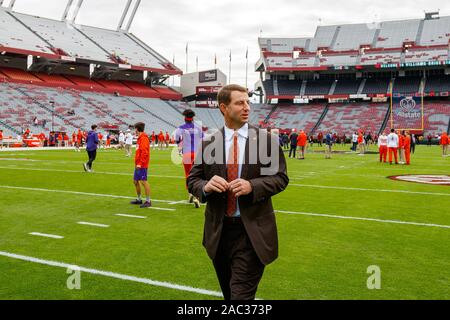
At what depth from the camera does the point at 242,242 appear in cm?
297

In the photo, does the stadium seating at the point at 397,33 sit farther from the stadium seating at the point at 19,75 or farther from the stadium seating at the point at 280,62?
the stadium seating at the point at 19,75

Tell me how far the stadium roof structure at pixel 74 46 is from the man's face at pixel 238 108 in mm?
50864

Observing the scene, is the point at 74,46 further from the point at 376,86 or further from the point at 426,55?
the point at 426,55

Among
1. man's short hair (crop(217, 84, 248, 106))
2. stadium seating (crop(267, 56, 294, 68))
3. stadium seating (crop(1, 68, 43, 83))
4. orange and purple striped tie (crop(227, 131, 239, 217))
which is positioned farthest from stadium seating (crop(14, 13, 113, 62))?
orange and purple striped tie (crop(227, 131, 239, 217))

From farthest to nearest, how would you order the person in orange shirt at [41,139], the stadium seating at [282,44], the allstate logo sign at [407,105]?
the stadium seating at [282,44] → the allstate logo sign at [407,105] → the person in orange shirt at [41,139]

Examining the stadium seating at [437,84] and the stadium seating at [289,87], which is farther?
the stadium seating at [289,87]

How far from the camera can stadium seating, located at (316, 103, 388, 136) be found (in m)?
56.7

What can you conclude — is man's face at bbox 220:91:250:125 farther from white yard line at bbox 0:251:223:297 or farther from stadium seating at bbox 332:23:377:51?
stadium seating at bbox 332:23:377:51

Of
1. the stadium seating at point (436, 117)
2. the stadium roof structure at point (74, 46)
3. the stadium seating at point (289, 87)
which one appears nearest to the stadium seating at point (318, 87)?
the stadium seating at point (289, 87)

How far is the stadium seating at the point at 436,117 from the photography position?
52656 mm

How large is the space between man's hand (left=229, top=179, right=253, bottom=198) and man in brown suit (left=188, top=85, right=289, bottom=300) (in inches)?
0.9

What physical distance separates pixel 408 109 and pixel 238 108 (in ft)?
179
